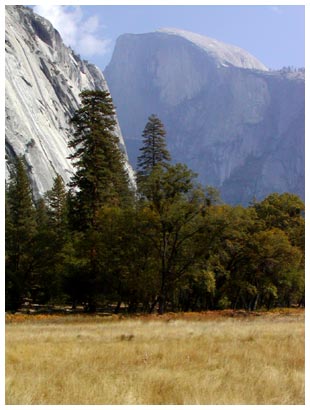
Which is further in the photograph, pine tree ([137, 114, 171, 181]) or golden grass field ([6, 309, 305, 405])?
pine tree ([137, 114, 171, 181])

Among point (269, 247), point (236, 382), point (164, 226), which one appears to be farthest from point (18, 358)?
point (269, 247)

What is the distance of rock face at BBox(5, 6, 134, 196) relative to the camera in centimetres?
9694

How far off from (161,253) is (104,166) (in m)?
8.66

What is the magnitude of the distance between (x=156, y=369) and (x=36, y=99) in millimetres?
111086

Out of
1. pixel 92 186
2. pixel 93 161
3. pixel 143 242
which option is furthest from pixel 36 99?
pixel 143 242

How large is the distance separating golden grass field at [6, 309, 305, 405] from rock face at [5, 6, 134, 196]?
7903cm

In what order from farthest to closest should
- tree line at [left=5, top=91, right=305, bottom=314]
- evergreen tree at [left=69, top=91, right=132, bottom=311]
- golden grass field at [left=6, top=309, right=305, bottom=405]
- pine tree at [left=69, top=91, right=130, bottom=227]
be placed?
pine tree at [left=69, top=91, right=130, bottom=227] < evergreen tree at [left=69, top=91, right=132, bottom=311] < tree line at [left=5, top=91, right=305, bottom=314] < golden grass field at [left=6, top=309, right=305, bottom=405]

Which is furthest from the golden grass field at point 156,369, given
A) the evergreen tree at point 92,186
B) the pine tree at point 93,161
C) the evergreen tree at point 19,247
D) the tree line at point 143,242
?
the evergreen tree at point 19,247

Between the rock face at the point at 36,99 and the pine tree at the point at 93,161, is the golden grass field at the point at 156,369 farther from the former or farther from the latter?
the rock face at the point at 36,99

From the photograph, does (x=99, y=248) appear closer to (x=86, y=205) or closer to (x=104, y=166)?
(x=86, y=205)

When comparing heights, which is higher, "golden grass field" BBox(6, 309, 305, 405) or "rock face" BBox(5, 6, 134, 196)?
"rock face" BBox(5, 6, 134, 196)

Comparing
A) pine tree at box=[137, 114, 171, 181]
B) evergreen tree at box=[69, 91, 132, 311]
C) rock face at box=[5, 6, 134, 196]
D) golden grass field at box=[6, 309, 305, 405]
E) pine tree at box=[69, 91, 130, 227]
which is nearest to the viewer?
golden grass field at box=[6, 309, 305, 405]

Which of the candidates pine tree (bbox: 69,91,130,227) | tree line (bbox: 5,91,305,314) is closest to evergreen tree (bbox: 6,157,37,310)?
tree line (bbox: 5,91,305,314)

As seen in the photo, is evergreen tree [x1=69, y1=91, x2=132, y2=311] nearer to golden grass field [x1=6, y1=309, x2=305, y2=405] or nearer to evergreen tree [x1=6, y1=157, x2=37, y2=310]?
evergreen tree [x1=6, y1=157, x2=37, y2=310]
